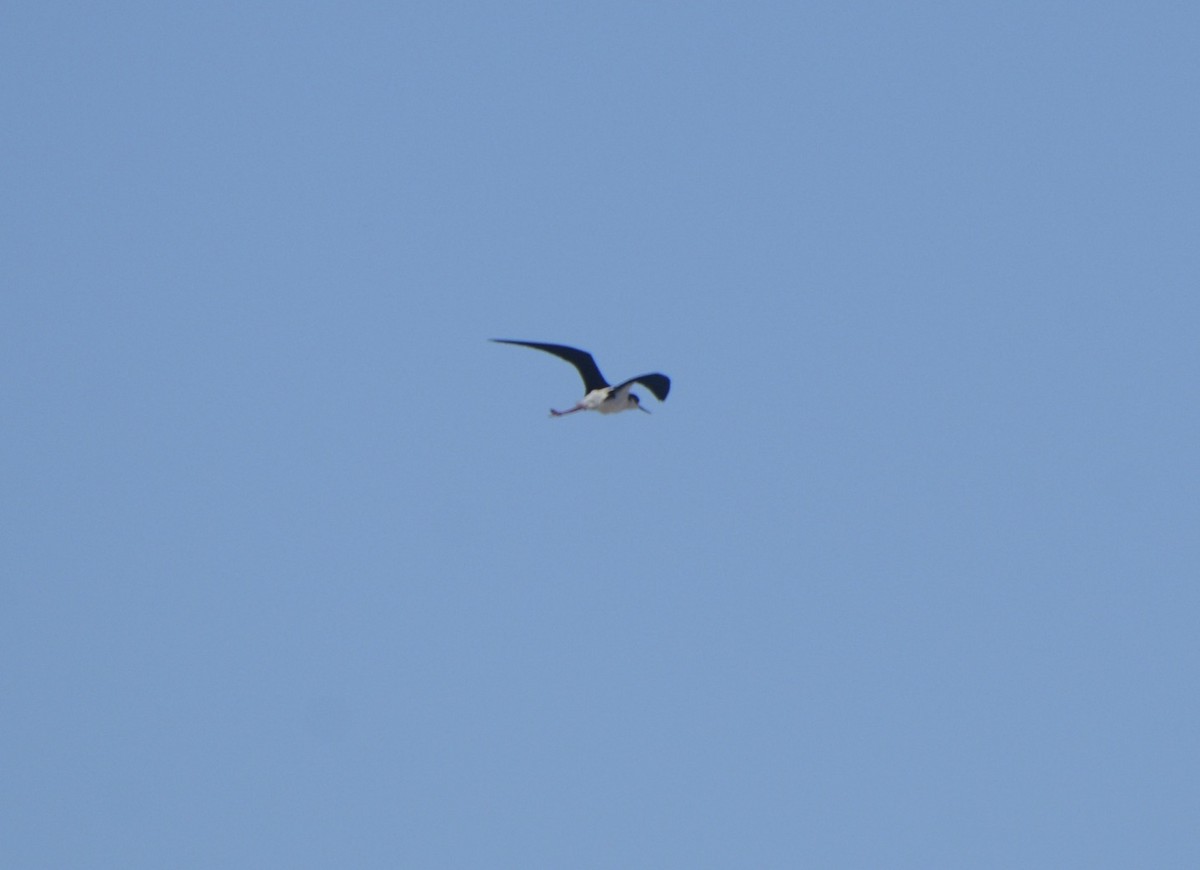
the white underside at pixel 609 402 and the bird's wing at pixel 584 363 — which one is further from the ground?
the bird's wing at pixel 584 363

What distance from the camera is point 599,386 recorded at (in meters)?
37.5

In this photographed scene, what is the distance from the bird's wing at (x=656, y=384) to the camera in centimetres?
3509

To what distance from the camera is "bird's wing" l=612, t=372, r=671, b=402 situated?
3509 centimetres

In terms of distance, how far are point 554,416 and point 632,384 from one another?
1794 millimetres

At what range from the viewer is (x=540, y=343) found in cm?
3691

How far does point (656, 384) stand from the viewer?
35312 mm

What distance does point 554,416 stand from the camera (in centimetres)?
3475

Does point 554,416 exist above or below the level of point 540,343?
below

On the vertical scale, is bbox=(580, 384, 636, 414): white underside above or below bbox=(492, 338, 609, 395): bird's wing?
below

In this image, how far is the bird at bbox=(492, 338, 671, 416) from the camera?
35188 mm

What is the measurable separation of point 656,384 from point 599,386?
2.43 metres

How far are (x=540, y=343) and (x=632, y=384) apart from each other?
8.33 feet

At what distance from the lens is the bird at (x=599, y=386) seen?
3519cm
